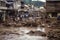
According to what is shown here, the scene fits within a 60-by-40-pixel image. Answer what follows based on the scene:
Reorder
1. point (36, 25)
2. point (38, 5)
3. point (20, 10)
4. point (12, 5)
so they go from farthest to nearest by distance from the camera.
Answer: point (38, 5)
point (20, 10)
point (12, 5)
point (36, 25)

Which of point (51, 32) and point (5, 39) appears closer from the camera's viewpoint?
point (51, 32)

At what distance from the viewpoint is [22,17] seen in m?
6.35

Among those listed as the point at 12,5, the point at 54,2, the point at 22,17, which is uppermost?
the point at 54,2

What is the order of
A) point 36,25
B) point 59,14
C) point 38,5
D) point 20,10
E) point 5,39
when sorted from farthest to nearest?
point 38,5 → point 20,10 → point 36,25 → point 5,39 → point 59,14

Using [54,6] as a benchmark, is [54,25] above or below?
below

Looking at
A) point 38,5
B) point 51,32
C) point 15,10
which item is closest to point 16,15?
point 15,10

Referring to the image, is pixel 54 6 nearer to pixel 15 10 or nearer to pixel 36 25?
pixel 36 25

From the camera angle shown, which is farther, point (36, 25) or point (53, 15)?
point (36, 25)

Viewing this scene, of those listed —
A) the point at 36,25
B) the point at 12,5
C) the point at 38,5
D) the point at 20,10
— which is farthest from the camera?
the point at 38,5

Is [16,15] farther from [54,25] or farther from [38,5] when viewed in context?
[54,25]

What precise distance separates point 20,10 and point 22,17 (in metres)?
0.45

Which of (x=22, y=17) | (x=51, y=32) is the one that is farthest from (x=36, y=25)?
(x=51, y=32)

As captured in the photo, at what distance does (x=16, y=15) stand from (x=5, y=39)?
3523 millimetres

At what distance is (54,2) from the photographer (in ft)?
6.82
